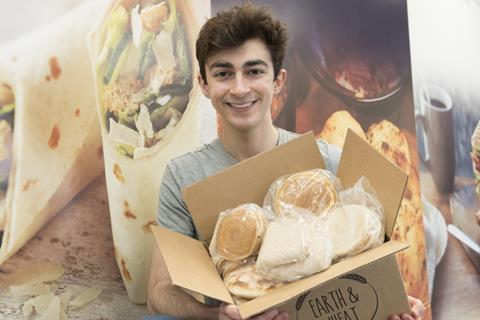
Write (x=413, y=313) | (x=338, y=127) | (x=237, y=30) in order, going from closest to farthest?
(x=413, y=313), (x=237, y=30), (x=338, y=127)

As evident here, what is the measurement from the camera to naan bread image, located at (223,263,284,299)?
111 centimetres

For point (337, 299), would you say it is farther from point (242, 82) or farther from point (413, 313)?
point (242, 82)

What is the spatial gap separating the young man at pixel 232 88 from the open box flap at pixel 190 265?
9.2 inches

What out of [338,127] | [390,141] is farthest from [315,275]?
[390,141]

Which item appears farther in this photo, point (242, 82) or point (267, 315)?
point (242, 82)

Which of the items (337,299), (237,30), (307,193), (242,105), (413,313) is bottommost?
(413,313)

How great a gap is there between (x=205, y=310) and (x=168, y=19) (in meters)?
1.10

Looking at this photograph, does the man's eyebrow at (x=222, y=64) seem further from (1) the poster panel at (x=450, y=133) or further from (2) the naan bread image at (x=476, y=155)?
(2) the naan bread image at (x=476, y=155)

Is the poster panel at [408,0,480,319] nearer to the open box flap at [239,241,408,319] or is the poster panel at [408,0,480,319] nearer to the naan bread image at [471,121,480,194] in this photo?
the naan bread image at [471,121,480,194]

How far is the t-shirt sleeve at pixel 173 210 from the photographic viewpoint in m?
1.55

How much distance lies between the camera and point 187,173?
167 centimetres

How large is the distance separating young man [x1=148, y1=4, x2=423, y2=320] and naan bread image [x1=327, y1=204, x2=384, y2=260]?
16.1 inches

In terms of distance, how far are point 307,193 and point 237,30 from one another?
0.54 m

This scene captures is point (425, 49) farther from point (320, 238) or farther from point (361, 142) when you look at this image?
point (320, 238)
